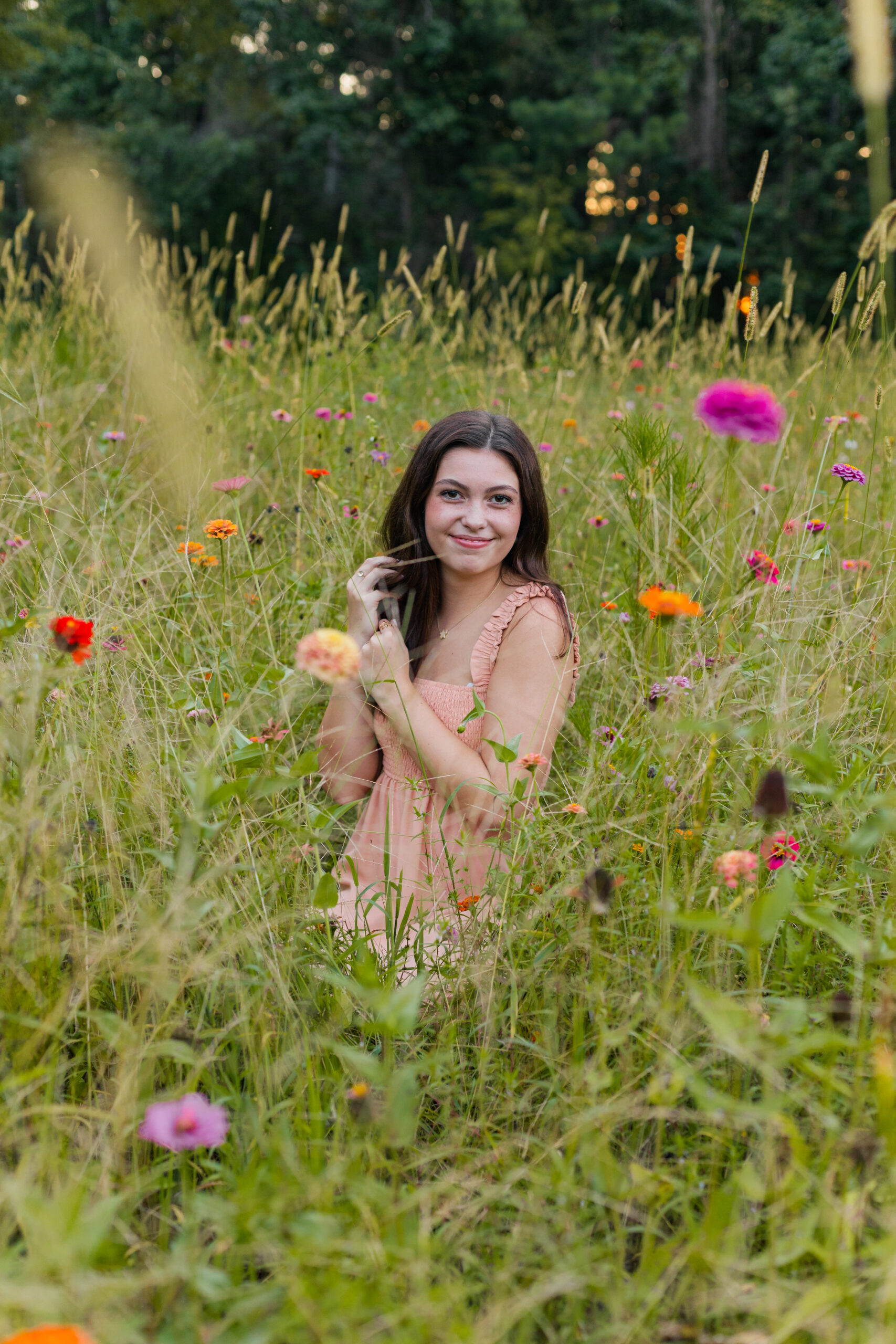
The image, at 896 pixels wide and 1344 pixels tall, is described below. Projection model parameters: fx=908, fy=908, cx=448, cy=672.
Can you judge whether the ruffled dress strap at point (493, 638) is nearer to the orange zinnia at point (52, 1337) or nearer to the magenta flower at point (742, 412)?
the magenta flower at point (742, 412)

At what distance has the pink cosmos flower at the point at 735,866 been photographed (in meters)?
0.99

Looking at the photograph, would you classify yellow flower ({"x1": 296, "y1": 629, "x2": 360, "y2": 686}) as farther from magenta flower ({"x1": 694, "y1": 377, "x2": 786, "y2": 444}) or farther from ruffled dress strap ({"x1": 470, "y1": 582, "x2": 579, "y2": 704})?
ruffled dress strap ({"x1": 470, "y1": 582, "x2": 579, "y2": 704})

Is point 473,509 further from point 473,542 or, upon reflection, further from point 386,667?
point 386,667

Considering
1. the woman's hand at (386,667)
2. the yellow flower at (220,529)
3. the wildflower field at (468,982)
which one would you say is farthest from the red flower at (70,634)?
the woman's hand at (386,667)

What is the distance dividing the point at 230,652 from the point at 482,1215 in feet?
2.88

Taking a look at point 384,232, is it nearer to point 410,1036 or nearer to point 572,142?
point 572,142

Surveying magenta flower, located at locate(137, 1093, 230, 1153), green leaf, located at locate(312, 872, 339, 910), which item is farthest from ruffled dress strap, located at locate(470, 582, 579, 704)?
magenta flower, located at locate(137, 1093, 230, 1153)

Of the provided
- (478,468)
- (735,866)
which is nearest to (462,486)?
(478,468)

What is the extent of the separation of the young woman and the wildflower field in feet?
0.45

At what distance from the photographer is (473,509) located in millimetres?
1712

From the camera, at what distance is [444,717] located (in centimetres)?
172

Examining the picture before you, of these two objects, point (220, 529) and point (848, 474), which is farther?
point (848, 474)

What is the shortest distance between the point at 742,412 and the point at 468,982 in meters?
0.81

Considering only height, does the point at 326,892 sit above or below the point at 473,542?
below
